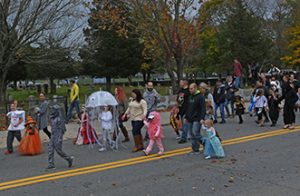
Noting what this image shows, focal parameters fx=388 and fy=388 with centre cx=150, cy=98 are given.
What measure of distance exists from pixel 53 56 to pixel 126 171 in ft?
59.0

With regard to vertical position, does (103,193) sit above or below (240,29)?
below

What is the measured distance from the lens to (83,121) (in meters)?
10.8

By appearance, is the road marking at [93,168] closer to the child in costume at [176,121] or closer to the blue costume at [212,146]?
the blue costume at [212,146]

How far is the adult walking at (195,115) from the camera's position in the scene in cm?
877

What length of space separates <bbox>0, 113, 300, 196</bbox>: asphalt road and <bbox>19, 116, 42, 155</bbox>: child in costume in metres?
0.30

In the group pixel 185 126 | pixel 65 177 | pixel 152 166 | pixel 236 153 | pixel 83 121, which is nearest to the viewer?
pixel 65 177

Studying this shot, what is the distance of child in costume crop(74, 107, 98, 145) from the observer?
10773 millimetres

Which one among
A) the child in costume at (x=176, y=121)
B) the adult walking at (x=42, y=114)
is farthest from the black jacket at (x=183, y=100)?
Answer: the adult walking at (x=42, y=114)

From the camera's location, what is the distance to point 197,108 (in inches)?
350

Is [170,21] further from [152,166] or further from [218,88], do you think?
[152,166]

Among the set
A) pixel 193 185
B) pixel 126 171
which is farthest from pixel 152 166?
pixel 193 185

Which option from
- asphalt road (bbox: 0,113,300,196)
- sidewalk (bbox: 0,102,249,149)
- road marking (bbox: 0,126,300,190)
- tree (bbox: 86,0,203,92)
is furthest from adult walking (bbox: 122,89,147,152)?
tree (bbox: 86,0,203,92)

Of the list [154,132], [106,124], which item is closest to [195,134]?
[154,132]

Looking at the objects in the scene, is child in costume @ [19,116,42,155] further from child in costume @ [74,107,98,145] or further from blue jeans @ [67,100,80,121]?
blue jeans @ [67,100,80,121]
